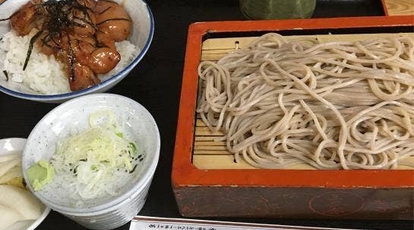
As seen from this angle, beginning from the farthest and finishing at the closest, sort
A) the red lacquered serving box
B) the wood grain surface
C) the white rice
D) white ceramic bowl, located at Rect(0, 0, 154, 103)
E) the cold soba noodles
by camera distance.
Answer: the wood grain surface < the white rice < white ceramic bowl, located at Rect(0, 0, 154, 103) < the cold soba noodles < the red lacquered serving box

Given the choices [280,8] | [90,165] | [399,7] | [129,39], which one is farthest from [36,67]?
[399,7]

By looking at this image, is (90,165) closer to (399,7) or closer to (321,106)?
(321,106)

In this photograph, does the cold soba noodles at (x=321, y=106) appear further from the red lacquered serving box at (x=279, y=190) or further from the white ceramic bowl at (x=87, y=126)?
the white ceramic bowl at (x=87, y=126)

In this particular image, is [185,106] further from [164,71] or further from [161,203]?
[164,71]

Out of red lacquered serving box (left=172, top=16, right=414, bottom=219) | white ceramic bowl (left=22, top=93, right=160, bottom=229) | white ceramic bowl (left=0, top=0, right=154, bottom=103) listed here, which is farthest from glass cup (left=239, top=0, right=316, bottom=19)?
white ceramic bowl (left=22, top=93, right=160, bottom=229)

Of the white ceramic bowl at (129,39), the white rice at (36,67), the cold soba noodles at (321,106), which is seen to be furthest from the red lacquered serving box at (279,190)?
the white rice at (36,67)

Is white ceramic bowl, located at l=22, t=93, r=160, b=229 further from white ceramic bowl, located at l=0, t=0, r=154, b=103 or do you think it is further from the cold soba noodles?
the cold soba noodles
